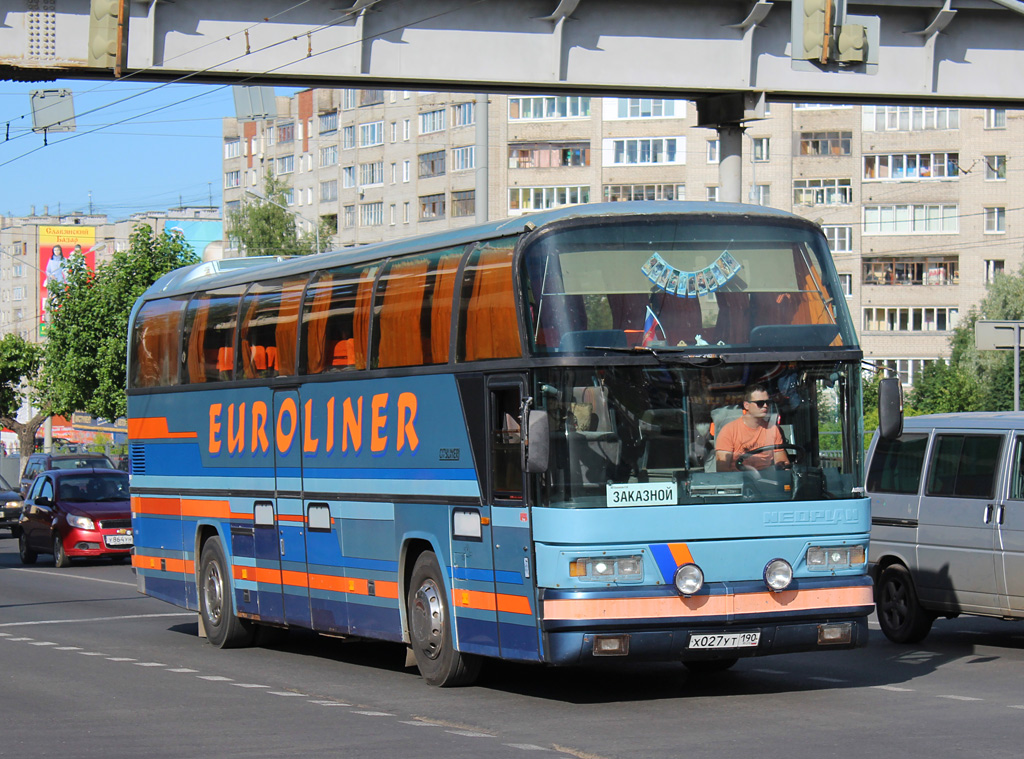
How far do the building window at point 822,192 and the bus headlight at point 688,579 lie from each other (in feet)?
234

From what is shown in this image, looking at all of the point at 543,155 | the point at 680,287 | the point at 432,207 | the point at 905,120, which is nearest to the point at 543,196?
the point at 543,155

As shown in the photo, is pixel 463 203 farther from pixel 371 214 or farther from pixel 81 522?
pixel 81 522

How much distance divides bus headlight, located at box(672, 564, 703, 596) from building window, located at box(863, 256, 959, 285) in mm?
71774

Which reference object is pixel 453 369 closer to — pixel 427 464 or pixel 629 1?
pixel 427 464

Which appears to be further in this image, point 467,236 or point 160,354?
point 160,354

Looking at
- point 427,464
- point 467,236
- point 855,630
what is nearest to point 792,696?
point 855,630

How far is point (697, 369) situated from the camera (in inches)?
425

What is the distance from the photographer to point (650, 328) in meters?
10.8

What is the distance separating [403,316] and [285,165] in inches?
3906

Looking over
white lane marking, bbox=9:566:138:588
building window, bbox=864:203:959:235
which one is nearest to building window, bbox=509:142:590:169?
building window, bbox=864:203:959:235

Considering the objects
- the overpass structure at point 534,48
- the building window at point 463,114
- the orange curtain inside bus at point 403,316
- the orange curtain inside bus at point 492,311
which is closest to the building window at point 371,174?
the building window at point 463,114

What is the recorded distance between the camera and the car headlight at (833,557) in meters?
11.1

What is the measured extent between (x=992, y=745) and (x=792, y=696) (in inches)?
93.7

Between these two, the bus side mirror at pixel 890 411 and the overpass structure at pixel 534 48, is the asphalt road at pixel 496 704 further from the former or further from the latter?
the overpass structure at pixel 534 48
